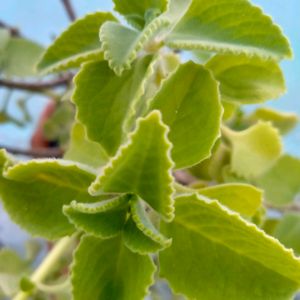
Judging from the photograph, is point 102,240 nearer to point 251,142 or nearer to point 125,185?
point 125,185

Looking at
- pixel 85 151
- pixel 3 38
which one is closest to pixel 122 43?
pixel 85 151

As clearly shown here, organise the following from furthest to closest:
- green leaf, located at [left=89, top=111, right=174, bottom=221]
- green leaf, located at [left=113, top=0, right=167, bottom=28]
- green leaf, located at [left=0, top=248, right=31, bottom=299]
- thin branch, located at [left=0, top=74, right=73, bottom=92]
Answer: thin branch, located at [left=0, top=74, right=73, bottom=92] → green leaf, located at [left=0, top=248, right=31, bottom=299] → green leaf, located at [left=113, top=0, right=167, bottom=28] → green leaf, located at [left=89, top=111, right=174, bottom=221]

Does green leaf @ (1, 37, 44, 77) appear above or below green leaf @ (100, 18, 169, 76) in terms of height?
below

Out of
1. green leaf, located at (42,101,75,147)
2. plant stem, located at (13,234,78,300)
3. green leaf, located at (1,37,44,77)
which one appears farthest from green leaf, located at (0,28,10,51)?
plant stem, located at (13,234,78,300)

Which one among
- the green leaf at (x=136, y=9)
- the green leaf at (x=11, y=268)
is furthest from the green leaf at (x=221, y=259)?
the green leaf at (x=11, y=268)

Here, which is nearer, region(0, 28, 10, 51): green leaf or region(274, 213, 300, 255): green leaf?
region(274, 213, 300, 255): green leaf

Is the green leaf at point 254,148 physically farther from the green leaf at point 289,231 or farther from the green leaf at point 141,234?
the green leaf at point 141,234

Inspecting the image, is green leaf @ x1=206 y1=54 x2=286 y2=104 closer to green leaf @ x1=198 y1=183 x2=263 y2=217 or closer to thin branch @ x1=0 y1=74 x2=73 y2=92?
green leaf @ x1=198 y1=183 x2=263 y2=217

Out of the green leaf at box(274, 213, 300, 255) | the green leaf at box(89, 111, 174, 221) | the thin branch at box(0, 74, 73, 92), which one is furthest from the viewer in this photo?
the thin branch at box(0, 74, 73, 92)
